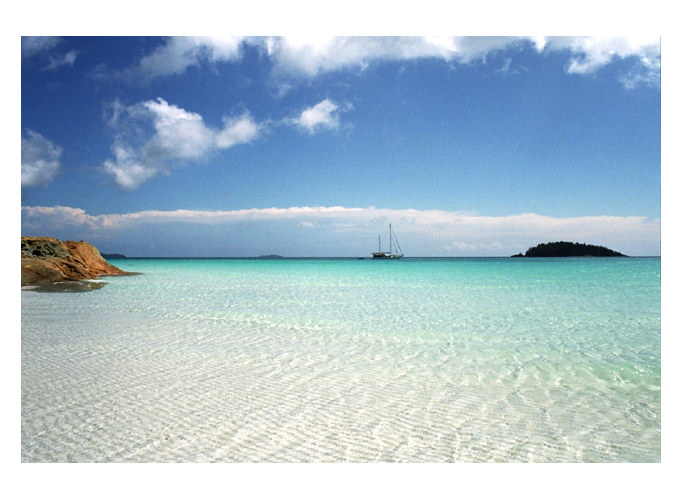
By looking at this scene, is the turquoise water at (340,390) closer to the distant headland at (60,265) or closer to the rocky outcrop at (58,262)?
the distant headland at (60,265)

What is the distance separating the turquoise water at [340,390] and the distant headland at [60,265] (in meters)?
10.9

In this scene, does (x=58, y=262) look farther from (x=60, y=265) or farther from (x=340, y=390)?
(x=340, y=390)

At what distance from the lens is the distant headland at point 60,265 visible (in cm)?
1867

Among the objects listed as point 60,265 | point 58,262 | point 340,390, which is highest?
point 58,262

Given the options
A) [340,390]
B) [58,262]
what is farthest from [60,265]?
[340,390]

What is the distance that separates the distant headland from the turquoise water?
35.8 feet

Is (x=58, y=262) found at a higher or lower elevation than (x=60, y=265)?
higher

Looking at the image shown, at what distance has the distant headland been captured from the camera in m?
18.7

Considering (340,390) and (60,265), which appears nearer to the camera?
(340,390)

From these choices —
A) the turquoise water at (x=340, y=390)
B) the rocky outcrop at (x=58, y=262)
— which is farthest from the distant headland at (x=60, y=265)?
the turquoise water at (x=340, y=390)

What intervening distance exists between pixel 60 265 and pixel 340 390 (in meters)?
23.1

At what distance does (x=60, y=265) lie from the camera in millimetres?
21891

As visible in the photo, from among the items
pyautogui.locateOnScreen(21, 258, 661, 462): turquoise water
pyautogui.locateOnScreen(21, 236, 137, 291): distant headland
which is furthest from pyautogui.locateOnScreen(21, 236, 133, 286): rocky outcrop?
pyautogui.locateOnScreen(21, 258, 661, 462): turquoise water
